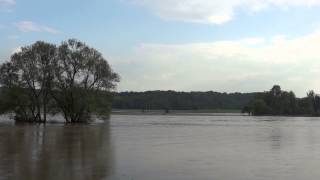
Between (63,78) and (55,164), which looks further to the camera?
(63,78)

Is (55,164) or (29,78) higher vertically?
(29,78)

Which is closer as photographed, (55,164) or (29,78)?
(55,164)

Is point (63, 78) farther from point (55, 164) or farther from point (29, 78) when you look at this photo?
point (55, 164)

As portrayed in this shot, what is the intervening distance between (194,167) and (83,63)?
193 feet

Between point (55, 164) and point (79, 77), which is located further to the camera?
point (79, 77)

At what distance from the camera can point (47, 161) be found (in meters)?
23.7

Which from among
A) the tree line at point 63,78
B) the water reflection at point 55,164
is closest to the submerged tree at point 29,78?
the tree line at point 63,78

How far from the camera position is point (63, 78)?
79.7 m

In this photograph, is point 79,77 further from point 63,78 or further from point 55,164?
point 55,164

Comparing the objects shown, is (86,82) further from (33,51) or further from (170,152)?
(170,152)

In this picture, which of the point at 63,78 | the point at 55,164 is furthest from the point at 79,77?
the point at 55,164

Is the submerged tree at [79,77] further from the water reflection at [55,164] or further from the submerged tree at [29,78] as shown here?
the water reflection at [55,164]

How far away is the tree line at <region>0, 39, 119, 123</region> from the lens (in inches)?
3108

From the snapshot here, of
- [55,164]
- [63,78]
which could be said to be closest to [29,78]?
[63,78]
